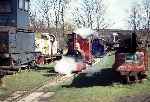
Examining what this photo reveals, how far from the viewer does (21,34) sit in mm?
21109

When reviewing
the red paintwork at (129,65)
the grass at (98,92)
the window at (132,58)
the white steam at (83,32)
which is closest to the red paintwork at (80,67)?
the white steam at (83,32)

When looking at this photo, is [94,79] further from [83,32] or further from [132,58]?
[83,32]

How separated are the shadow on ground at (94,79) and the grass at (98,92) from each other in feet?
2.24

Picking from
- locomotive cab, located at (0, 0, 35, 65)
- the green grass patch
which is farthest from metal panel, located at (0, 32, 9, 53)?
the green grass patch

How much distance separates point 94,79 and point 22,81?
3516 mm

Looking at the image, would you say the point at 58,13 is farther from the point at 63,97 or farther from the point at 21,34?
the point at 63,97

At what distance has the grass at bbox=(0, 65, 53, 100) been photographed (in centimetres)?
1689

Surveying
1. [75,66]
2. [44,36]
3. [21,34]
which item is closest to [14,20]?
[21,34]

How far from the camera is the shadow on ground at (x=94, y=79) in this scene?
17.5 metres

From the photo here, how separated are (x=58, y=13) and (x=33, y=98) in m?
47.8

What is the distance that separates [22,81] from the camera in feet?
63.0

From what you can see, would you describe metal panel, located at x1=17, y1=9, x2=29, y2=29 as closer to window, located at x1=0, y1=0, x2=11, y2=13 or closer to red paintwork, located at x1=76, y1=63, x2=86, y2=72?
window, located at x1=0, y1=0, x2=11, y2=13

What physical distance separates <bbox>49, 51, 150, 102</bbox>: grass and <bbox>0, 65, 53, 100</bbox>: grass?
170 cm

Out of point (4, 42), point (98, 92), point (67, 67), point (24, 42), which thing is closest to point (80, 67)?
point (67, 67)
